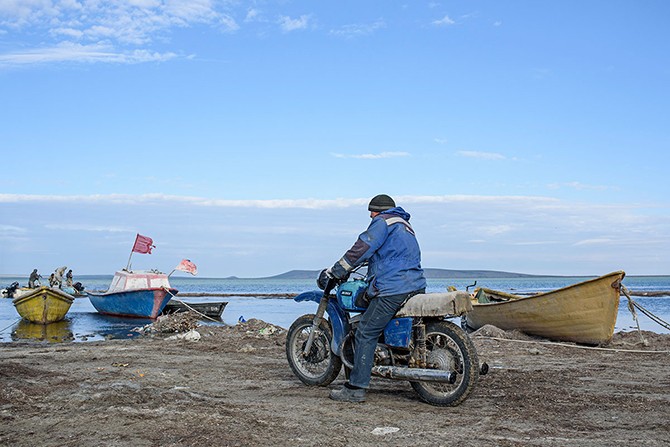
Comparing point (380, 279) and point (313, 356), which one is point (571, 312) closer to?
point (313, 356)

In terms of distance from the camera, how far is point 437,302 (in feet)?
21.3

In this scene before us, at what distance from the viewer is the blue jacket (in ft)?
22.0

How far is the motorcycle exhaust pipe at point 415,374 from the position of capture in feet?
20.8

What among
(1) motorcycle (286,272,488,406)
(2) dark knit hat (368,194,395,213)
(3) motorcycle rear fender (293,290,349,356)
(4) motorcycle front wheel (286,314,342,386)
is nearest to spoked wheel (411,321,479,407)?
(1) motorcycle (286,272,488,406)

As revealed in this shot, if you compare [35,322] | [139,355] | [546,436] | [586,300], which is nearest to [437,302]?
[546,436]

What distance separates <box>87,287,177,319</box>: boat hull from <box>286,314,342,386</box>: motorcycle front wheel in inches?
880

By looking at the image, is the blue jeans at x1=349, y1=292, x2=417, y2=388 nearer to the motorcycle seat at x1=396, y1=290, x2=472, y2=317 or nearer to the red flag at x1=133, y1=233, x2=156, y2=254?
the motorcycle seat at x1=396, y1=290, x2=472, y2=317

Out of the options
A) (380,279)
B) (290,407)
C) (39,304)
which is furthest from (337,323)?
(39,304)

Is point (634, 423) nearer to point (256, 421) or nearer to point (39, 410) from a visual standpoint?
point (256, 421)

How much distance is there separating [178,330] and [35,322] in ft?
30.4

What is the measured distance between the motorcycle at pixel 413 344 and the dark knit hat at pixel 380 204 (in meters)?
0.81

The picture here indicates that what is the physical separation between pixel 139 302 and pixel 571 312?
20582 millimetres

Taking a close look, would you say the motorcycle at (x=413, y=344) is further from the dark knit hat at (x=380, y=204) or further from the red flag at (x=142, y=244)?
the red flag at (x=142, y=244)

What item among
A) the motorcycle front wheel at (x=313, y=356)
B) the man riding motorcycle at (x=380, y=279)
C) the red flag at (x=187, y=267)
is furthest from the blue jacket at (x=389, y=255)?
the red flag at (x=187, y=267)
